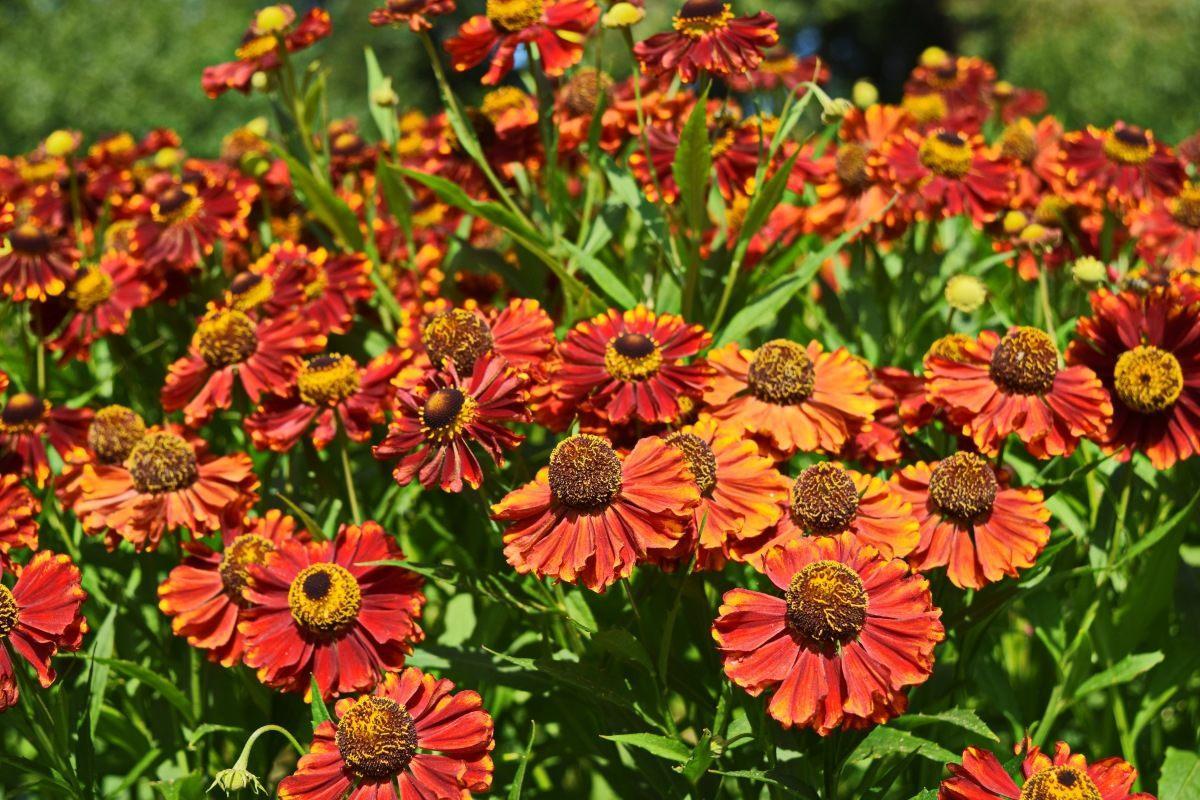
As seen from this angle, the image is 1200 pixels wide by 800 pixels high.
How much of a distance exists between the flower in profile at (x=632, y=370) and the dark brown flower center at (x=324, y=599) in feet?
1.22

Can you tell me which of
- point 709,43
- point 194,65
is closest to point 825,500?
point 709,43

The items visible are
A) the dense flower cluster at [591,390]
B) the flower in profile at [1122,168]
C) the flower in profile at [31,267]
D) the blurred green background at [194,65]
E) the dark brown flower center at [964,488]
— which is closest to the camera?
the dense flower cluster at [591,390]

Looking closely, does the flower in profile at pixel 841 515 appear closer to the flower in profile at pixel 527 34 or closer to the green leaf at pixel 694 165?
the green leaf at pixel 694 165

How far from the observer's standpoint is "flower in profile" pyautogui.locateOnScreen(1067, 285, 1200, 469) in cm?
155

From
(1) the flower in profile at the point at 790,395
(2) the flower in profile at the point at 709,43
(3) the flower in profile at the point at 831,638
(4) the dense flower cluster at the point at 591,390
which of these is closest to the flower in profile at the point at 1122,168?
(4) the dense flower cluster at the point at 591,390

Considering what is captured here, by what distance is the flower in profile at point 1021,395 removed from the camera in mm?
1498

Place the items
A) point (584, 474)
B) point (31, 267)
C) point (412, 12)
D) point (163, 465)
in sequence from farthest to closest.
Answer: point (31, 267) < point (412, 12) < point (163, 465) < point (584, 474)

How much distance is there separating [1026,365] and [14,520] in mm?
1388

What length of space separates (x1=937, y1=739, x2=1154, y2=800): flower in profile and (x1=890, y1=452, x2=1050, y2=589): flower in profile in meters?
0.22

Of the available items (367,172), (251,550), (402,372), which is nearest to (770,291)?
(402,372)

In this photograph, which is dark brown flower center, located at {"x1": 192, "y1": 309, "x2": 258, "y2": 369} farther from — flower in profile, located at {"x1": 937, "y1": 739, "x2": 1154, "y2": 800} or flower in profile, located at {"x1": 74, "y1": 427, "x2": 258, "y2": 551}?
flower in profile, located at {"x1": 937, "y1": 739, "x2": 1154, "y2": 800}

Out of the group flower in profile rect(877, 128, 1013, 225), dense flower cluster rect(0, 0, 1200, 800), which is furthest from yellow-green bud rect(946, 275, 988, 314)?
flower in profile rect(877, 128, 1013, 225)

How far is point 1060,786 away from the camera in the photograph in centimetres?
121

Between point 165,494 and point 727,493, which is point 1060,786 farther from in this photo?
point 165,494
